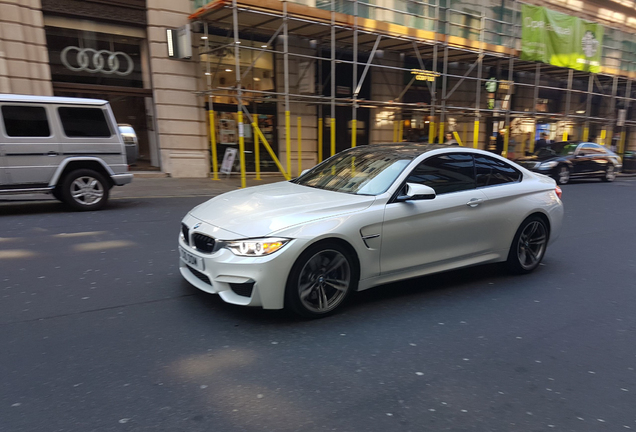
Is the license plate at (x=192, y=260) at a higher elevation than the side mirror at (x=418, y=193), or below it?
below

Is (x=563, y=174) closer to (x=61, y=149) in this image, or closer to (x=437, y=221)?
(x=437, y=221)

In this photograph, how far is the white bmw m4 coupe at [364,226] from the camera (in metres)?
3.66

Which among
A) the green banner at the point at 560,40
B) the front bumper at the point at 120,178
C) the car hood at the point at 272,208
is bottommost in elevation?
the front bumper at the point at 120,178

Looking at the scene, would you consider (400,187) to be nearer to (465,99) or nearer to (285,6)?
(285,6)

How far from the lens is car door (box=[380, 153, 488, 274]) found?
A: 422 cm

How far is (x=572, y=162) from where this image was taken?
56.6 feet

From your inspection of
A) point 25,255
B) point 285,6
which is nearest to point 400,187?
point 25,255

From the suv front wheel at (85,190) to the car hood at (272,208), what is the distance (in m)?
5.20

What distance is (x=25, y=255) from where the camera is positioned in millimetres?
5609

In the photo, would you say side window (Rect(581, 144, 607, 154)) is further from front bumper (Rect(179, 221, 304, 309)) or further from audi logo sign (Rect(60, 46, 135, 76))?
front bumper (Rect(179, 221, 304, 309))

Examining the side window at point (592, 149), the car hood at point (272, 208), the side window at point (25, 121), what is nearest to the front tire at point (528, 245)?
the car hood at point (272, 208)

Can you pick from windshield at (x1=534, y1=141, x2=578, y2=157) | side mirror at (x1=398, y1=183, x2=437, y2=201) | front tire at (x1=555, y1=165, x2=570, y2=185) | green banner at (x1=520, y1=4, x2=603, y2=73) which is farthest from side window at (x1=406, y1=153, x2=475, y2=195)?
green banner at (x1=520, y1=4, x2=603, y2=73)

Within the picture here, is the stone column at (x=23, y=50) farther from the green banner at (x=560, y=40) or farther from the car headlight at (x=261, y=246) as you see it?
the green banner at (x=560, y=40)

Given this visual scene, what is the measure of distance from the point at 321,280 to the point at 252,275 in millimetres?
634
